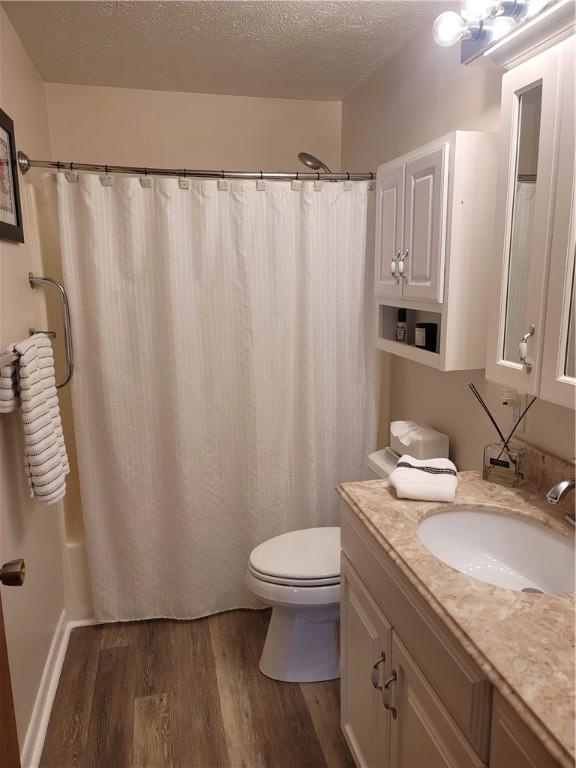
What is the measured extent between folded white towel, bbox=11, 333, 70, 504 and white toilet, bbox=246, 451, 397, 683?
2.56 feet

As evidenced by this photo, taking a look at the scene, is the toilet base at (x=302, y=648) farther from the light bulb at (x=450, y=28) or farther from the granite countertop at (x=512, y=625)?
the light bulb at (x=450, y=28)

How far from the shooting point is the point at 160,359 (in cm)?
226

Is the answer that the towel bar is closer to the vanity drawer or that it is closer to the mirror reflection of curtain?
the vanity drawer

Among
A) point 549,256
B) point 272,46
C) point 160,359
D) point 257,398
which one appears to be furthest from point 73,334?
point 549,256

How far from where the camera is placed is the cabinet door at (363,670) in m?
1.37

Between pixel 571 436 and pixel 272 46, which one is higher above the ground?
pixel 272 46

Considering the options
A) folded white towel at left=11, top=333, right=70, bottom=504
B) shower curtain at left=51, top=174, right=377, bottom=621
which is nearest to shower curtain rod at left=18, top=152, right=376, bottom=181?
shower curtain at left=51, top=174, right=377, bottom=621

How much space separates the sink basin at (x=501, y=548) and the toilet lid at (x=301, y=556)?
618 mm

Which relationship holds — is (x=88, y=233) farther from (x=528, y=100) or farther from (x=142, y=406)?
(x=528, y=100)

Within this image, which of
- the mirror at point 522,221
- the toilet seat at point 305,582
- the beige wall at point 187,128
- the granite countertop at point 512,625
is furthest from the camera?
the beige wall at point 187,128

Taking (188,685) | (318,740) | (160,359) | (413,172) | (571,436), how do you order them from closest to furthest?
(571,436) → (413,172) → (318,740) → (188,685) → (160,359)

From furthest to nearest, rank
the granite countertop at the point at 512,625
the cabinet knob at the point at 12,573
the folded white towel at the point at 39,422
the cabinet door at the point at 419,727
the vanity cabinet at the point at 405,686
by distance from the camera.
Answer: the folded white towel at the point at 39,422 → the cabinet knob at the point at 12,573 → the cabinet door at the point at 419,727 → the vanity cabinet at the point at 405,686 → the granite countertop at the point at 512,625

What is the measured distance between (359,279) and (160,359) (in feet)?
2.93

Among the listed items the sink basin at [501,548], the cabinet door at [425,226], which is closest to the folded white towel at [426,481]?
the sink basin at [501,548]
